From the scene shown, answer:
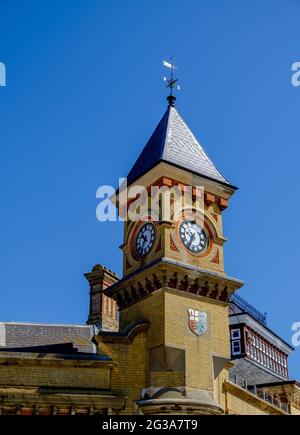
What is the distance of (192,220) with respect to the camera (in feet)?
97.0

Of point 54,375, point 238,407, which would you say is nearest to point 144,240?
point 54,375

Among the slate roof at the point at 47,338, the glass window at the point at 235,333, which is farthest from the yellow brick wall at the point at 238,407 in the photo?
the glass window at the point at 235,333

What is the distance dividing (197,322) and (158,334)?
1735 mm

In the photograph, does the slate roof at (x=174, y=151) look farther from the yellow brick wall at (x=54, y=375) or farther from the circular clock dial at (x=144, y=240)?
the yellow brick wall at (x=54, y=375)

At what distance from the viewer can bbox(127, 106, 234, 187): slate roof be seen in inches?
1187

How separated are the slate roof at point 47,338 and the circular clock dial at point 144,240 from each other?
4213 mm

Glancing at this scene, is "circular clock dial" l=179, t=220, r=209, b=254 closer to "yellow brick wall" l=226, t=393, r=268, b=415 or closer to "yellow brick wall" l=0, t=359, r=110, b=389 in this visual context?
"yellow brick wall" l=226, t=393, r=268, b=415

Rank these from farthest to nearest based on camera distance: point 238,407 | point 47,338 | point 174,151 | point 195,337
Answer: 1. point 174,151
2. point 47,338
3. point 238,407
4. point 195,337

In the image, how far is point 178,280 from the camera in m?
27.7

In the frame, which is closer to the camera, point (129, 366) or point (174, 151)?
point (129, 366)

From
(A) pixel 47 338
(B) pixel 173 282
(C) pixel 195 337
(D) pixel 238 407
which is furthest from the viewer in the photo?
(A) pixel 47 338

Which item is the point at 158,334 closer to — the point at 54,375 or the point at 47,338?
the point at 54,375

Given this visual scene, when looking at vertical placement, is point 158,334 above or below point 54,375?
above
